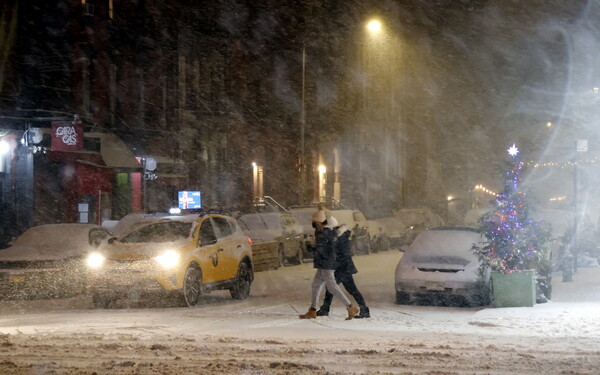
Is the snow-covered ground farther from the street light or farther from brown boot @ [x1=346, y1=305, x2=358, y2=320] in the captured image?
the street light

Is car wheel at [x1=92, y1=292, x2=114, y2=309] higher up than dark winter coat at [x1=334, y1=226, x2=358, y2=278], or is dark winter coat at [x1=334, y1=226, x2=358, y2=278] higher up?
dark winter coat at [x1=334, y1=226, x2=358, y2=278]

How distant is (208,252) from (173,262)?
4.04ft

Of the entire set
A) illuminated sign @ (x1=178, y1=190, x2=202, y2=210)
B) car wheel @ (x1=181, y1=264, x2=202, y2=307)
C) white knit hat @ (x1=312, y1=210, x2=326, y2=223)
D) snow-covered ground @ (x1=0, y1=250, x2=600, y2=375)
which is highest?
illuminated sign @ (x1=178, y1=190, x2=202, y2=210)

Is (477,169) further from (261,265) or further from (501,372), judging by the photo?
(501,372)

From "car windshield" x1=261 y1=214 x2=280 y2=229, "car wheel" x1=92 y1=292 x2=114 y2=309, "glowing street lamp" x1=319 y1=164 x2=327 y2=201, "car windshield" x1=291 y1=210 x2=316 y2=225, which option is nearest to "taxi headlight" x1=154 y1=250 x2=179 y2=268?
"car wheel" x1=92 y1=292 x2=114 y2=309

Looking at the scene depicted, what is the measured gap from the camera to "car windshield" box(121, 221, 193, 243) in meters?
15.8

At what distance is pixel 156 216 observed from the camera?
16859mm

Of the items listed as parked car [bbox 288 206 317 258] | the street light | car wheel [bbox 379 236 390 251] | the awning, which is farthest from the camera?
car wheel [bbox 379 236 390 251]

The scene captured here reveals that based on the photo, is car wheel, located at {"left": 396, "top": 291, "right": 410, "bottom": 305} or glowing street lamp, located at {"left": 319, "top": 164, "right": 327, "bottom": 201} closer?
car wheel, located at {"left": 396, "top": 291, "right": 410, "bottom": 305}

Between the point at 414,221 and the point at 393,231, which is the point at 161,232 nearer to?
the point at 393,231

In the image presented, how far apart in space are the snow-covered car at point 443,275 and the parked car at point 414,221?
24379 mm

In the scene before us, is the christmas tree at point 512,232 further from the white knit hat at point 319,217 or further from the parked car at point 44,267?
the parked car at point 44,267

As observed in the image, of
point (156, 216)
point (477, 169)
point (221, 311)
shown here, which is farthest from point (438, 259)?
point (477, 169)

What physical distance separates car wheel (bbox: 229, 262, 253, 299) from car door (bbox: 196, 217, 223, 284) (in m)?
0.71
